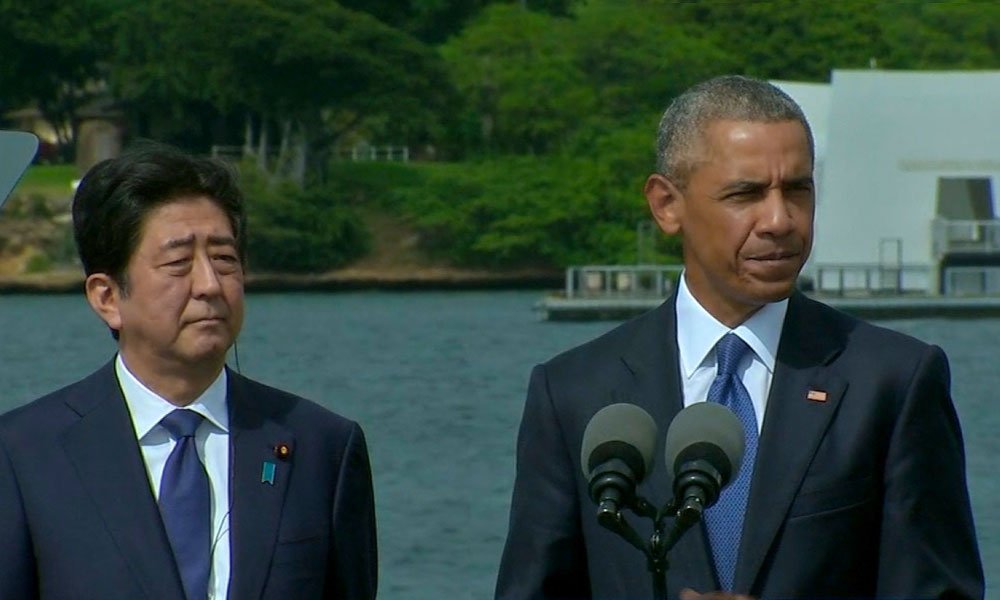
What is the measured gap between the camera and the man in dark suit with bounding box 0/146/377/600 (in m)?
3.44

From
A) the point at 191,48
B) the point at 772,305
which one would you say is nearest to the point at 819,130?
the point at 191,48

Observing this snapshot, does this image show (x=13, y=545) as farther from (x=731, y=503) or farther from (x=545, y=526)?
(x=731, y=503)

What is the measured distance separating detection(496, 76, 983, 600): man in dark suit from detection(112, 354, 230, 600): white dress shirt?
45cm

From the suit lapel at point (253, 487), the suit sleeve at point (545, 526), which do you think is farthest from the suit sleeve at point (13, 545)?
the suit sleeve at point (545, 526)

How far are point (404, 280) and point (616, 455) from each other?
6225 centimetres

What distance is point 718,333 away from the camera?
Result: 3.65m

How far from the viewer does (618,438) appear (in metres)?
3.02

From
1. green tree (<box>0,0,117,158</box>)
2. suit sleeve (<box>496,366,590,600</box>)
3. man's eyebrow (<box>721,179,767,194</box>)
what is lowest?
suit sleeve (<box>496,366,590,600</box>)

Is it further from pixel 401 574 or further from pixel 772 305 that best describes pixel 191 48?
pixel 772 305

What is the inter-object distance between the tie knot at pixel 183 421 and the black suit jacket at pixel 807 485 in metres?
0.50

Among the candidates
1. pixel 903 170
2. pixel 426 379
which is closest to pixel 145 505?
pixel 426 379

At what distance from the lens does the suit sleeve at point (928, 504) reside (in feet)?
11.4

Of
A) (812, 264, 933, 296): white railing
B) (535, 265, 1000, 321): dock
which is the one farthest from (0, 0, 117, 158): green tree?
(812, 264, 933, 296): white railing

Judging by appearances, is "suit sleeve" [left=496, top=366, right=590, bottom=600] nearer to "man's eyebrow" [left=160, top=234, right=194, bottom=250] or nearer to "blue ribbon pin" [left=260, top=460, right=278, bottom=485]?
"blue ribbon pin" [left=260, top=460, right=278, bottom=485]
